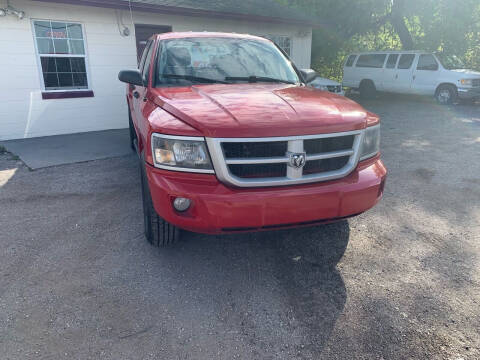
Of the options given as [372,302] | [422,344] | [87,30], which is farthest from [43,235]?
[87,30]

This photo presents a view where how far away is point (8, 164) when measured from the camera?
624cm

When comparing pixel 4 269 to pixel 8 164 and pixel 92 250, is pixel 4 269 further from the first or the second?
pixel 8 164

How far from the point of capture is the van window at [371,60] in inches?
590

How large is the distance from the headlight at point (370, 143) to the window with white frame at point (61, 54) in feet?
26.0

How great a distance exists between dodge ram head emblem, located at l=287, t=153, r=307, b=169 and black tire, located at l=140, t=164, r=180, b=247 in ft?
3.98

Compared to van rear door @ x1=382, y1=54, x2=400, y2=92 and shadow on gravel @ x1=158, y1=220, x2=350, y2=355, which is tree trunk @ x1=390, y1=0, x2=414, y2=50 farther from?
shadow on gravel @ x1=158, y1=220, x2=350, y2=355

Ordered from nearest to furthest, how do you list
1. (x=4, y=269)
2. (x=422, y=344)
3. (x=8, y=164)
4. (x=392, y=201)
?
(x=422, y=344), (x=4, y=269), (x=392, y=201), (x=8, y=164)

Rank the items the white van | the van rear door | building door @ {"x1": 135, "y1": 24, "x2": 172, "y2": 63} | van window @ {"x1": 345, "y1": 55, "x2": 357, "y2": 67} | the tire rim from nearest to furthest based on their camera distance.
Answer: building door @ {"x1": 135, "y1": 24, "x2": 172, "y2": 63}
the white van
the tire rim
the van rear door
van window @ {"x1": 345, "y1": 55, "x2": 357, "y2": 67}

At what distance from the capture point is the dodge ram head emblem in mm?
2520

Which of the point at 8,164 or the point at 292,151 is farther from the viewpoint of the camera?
the point at 8,164

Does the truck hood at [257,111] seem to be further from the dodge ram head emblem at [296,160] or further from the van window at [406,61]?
the van window at [406,61]

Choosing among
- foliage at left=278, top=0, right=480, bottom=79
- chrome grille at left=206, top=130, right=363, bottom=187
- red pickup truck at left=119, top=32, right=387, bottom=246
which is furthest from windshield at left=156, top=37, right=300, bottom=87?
foliage at left=278, top=0, right=480, bottom=79

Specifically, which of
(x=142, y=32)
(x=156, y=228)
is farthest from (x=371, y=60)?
(x=156, y=228)

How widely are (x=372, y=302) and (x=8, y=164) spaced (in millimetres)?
6216
